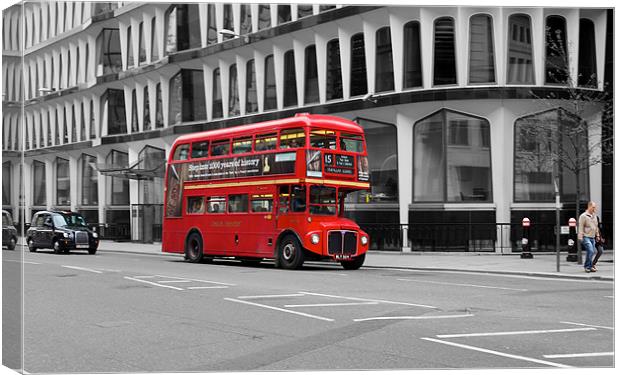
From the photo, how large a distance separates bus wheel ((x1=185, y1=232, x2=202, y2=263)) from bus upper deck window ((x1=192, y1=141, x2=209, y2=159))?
2.31 metres

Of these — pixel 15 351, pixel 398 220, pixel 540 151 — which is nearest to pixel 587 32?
pixel 540 151

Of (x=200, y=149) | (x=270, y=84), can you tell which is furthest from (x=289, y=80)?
(x=200, y=149)

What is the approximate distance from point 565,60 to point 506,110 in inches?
122

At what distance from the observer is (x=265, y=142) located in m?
21.7

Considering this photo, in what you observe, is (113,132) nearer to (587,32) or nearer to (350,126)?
(350,126)

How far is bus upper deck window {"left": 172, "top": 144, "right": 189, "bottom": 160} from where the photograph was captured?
25094 millimetres

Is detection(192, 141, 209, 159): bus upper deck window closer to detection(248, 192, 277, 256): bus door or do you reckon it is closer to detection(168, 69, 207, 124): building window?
detection(248, 192, 277, 256): bus door

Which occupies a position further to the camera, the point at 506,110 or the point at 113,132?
the point at 113,132

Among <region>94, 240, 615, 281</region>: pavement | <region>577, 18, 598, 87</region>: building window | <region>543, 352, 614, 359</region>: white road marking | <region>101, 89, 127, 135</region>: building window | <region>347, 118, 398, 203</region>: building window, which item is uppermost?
<region>577, 18, 598, 87</region>: building window

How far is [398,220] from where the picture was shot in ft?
97.9

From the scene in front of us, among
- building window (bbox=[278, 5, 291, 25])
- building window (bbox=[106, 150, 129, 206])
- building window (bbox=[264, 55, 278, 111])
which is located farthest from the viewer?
building window (bbox=[264, 55, 278, 111])

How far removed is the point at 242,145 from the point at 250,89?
533 inches

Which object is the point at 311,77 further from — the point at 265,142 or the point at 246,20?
the point at 265,142

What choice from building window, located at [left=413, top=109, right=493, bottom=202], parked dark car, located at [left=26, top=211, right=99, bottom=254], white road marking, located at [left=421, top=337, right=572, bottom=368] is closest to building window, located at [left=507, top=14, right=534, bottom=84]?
building window, located at [left=413, top=109, right=493, bottom=202]
